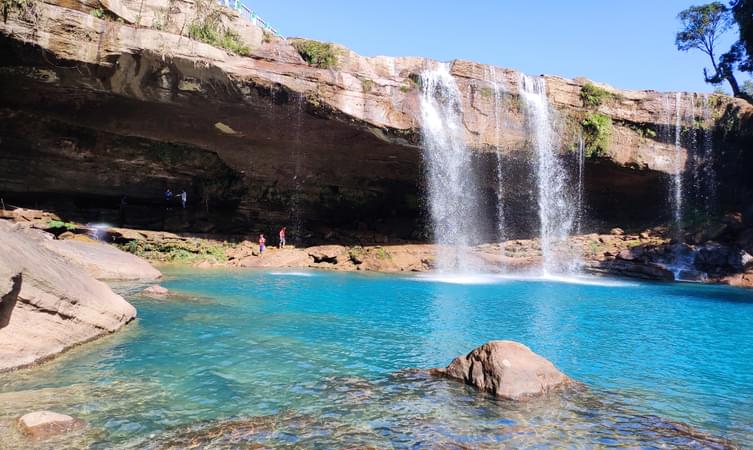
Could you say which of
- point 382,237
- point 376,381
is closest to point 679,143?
point 382,237

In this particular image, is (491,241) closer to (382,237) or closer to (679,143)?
(382,237)

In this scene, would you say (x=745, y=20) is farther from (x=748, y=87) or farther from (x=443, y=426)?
(x=443, y=426)

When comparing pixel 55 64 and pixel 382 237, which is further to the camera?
pixel 382 237

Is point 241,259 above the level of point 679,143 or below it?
below

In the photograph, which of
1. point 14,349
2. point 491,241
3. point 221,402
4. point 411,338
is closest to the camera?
point 221,402

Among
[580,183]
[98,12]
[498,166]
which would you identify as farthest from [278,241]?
[580,183]

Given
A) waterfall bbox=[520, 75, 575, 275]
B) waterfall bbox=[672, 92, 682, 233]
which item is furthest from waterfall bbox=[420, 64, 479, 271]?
waterfall bbox=[672, 92, 682, 233]

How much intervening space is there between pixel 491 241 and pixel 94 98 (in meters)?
18.4

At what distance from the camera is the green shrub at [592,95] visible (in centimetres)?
2167

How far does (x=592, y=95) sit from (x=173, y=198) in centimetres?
2099

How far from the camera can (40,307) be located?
5859 millimetres

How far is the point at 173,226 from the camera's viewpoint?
23.7m

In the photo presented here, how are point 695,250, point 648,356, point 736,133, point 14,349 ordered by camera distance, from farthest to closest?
point 736,133 < point 695,250 < point 648,356 < point 14,349

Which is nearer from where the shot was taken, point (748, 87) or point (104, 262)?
point (104, 262)
